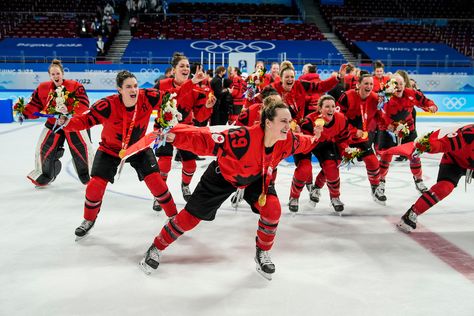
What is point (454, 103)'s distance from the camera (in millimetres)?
14148

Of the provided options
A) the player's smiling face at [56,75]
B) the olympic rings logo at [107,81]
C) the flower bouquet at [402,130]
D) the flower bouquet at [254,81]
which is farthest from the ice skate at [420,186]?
the olympic rings logo at [107,81]

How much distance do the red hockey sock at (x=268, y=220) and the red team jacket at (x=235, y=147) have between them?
0.65 ft

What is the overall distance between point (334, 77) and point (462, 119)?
29.0ft

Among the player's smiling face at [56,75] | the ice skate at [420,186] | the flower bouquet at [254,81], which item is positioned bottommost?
the ice skate at [420,186]

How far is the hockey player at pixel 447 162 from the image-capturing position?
13.9 feet

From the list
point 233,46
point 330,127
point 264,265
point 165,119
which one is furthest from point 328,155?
point 233,46

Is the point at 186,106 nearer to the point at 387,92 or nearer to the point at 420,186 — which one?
the point at 387,92

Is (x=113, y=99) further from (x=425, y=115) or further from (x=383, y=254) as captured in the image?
(x=425, y=115)

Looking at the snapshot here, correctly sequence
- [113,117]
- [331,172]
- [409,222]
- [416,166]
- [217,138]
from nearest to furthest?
[217,138]
[113,117]
[409,222]
[331,172]
[416,166]

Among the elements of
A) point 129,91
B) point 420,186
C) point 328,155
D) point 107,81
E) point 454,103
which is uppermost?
point 129,91

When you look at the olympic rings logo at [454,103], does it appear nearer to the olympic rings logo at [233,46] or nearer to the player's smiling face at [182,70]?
the olympic rings logo at [233,46]

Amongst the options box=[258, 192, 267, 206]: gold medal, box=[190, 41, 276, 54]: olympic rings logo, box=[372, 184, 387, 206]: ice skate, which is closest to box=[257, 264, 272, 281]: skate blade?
box=[258, 192, 267, 206]: gold medal

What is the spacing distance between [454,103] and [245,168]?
12.3 m

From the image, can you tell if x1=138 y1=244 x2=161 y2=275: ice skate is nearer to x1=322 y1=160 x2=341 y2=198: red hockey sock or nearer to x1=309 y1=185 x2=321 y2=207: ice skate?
x1=322 y1=160 x2=341 y2=198: red hockey sock
